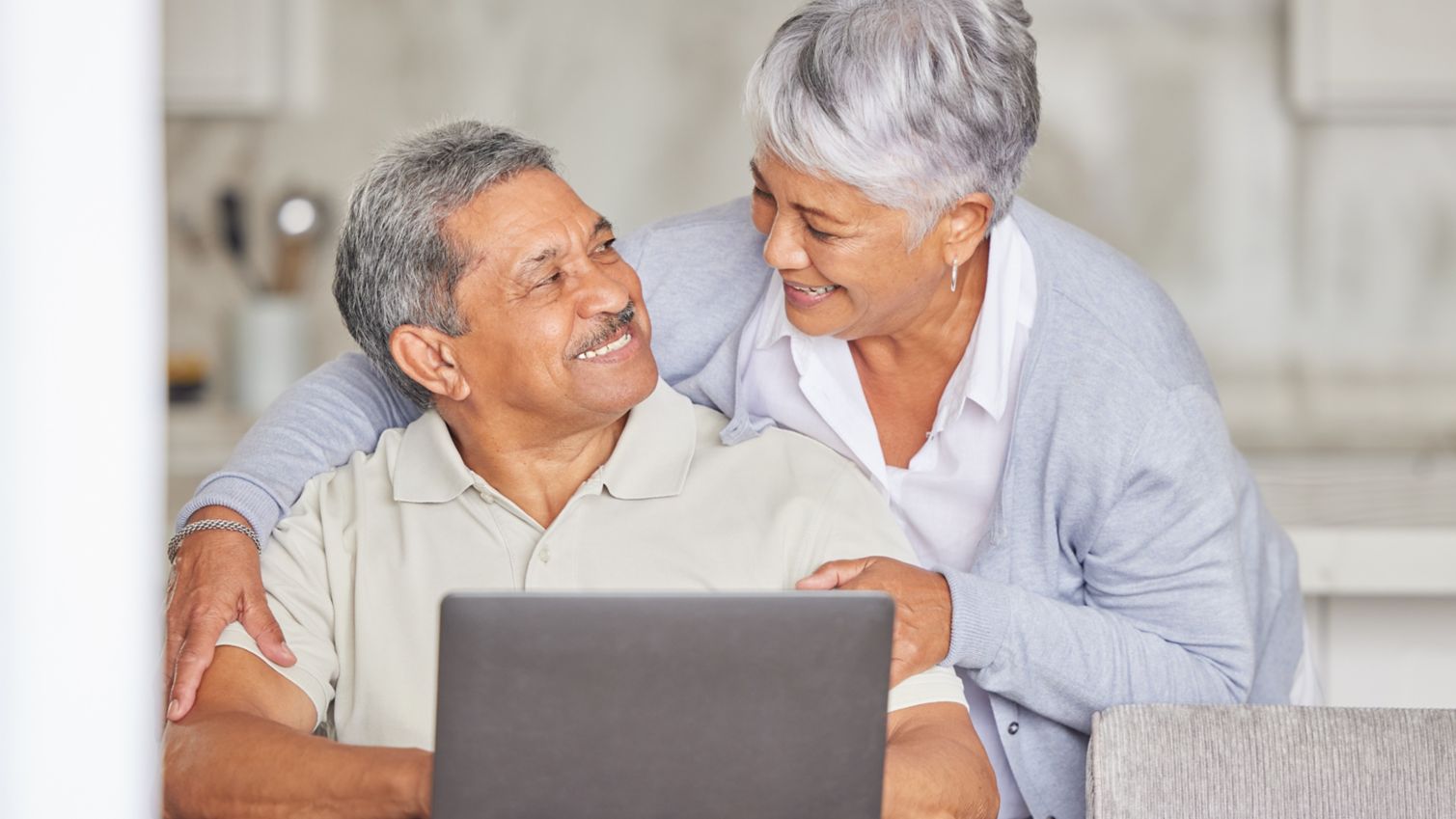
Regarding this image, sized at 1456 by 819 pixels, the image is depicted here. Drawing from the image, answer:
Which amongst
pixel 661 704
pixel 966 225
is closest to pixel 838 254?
pixel 966 225

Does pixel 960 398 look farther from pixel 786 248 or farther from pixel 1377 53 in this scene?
pixel 1377 53

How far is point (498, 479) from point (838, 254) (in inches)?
18.4

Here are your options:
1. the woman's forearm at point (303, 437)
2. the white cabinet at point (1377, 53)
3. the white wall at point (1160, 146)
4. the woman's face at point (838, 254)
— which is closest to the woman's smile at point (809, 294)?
the woman's face at point (838, 254)

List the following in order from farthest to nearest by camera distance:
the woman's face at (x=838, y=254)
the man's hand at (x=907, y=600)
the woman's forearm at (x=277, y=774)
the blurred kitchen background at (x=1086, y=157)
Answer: the blurred kitchen background at (x=1086, y=157) < the woman's face at (x=838, y=254) < the man's hand at (x=907, y=600) < the woman's forearm at (x=277, y=774)

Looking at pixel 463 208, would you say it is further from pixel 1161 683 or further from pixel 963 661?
pixel 1161 683

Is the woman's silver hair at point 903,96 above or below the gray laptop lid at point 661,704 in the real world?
above

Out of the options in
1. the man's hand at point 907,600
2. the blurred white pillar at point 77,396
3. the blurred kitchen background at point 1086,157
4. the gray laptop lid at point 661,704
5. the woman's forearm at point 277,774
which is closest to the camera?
the blurred white pillar at point 77,396

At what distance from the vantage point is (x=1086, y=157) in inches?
114

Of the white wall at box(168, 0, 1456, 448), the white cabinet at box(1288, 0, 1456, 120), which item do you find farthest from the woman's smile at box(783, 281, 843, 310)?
the white cabinet at box(1288, 0, 1456, 120)

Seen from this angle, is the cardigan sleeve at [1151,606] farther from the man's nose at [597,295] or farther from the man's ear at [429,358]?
the man's ear at [429,358]

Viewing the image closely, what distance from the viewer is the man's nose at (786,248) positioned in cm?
157

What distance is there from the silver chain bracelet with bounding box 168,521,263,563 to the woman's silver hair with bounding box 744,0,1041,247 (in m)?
0.69

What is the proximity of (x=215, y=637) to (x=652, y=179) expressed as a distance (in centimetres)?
175

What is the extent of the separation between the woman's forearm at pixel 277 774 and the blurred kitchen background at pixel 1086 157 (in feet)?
4.68
